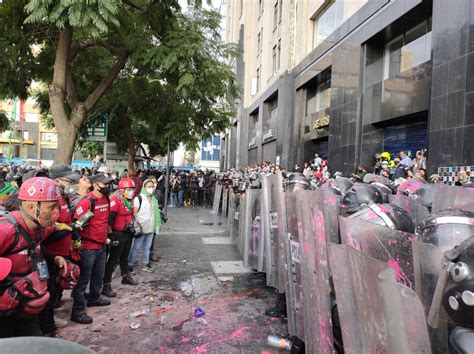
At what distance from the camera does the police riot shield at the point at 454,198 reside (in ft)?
9.85

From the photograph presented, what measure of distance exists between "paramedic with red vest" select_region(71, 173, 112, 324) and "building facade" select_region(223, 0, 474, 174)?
8002 mm

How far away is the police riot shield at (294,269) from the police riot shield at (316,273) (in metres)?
0.33

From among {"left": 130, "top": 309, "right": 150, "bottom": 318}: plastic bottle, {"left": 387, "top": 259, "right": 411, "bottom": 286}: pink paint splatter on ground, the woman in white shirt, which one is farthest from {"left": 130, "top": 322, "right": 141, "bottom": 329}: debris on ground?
{"left": 387, "top": 259, "right": 411, "bottom": 286}: pink paint splatter on ground

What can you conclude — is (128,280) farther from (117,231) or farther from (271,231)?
(271,231)

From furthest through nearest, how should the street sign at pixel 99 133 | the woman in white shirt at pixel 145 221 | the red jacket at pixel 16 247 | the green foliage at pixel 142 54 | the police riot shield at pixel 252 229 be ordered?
the street sign at pixel 99 133 → the woman in white shirt at pixel 145 221 → the police riot shield at pixel 252 229 → the green foliage at pixel 142 54 → the red jacket at pixel 16 247

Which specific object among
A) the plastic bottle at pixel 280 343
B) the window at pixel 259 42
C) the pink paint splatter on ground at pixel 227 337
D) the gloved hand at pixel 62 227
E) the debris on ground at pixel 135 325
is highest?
the window at pixel 259 42

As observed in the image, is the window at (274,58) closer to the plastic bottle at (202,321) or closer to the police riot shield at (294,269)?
the plastic bottle at (202,321)

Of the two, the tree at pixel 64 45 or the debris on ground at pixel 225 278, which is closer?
the debris on ground at pixel 225 278

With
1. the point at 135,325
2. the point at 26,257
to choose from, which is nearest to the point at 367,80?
the point at 135,325

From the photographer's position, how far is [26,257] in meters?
2.51

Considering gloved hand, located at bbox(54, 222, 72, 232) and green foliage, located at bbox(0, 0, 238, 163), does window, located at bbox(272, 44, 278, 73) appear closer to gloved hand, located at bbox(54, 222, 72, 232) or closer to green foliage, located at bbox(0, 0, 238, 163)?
green foliage, located at bbox(0, 0, 238, 163)

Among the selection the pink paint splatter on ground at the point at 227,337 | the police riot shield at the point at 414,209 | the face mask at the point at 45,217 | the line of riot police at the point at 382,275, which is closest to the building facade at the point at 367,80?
the police riot shield at the point at 414,209

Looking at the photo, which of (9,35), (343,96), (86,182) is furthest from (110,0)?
(343,96)

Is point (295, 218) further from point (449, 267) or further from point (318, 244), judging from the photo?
point (449, 267)
